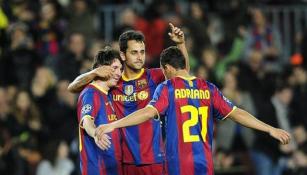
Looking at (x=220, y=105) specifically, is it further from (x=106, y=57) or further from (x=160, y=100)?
(x=106, y=57)

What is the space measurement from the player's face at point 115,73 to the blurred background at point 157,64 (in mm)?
4313

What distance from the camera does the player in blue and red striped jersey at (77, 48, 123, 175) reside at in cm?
1028

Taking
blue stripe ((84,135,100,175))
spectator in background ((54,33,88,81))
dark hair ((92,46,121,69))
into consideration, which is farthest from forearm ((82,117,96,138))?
spectator in background ((54,33,88,81))

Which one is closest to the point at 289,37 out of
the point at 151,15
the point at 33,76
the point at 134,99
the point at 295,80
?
the point at 295,80

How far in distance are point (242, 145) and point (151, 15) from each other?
10.1 feet

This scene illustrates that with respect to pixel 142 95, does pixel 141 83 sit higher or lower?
higher

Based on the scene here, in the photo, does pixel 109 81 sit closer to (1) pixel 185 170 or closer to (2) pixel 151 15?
(1) pixel 185 170

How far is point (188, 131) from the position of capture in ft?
32.4

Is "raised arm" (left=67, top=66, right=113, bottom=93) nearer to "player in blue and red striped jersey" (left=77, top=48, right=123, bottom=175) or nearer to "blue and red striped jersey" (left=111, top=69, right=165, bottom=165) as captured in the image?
"player in blue and red striped jersey" (left=77, top=48, right=123, bottom=175)

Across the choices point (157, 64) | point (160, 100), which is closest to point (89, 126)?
point (160, 100)

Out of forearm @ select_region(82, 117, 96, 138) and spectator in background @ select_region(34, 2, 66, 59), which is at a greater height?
spectator in background @ select_region(34, 2, 66, 59)

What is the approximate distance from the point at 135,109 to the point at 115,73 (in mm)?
513

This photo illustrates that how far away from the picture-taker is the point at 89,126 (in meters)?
9.84

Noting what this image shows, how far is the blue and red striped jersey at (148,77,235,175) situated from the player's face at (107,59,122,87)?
0.74 metres
